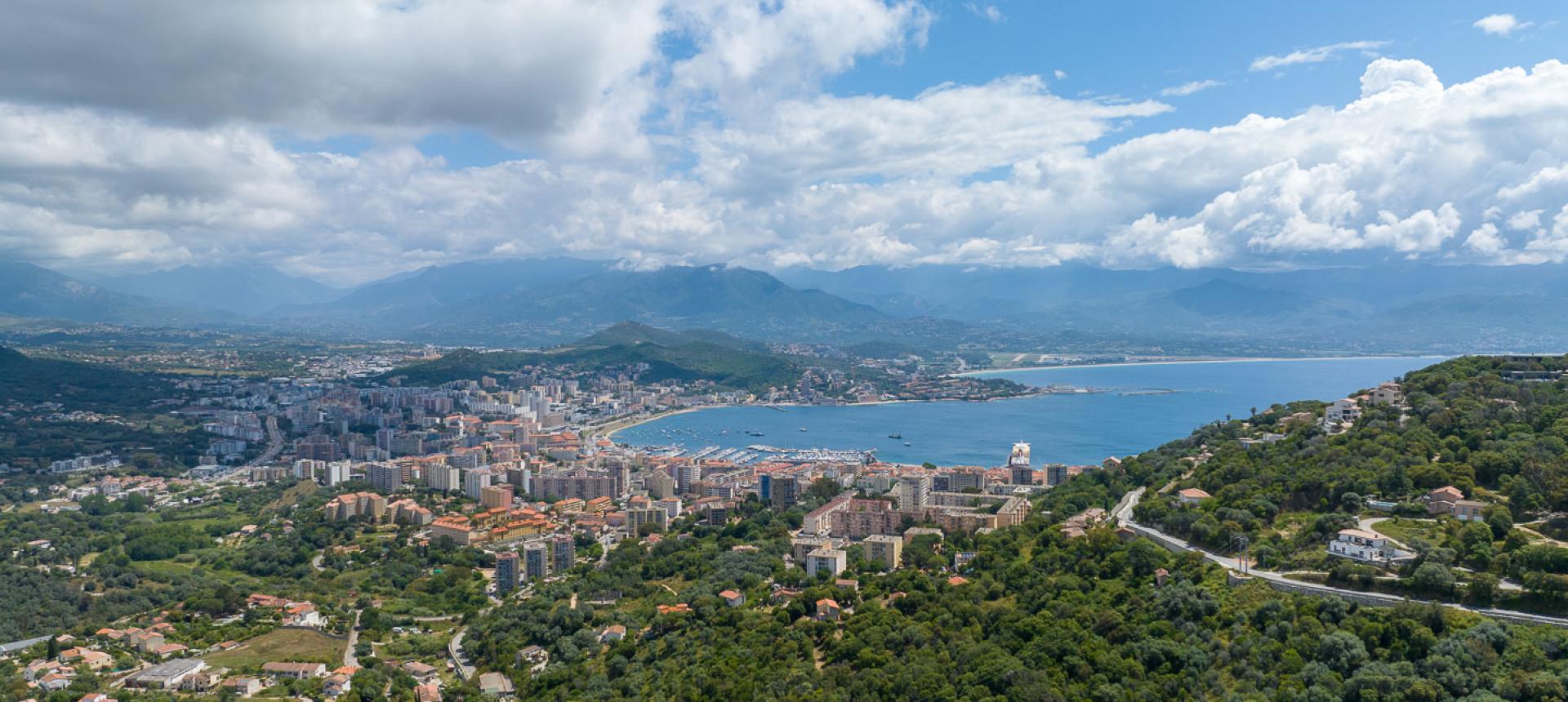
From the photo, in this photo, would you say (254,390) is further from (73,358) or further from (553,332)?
(553,332)

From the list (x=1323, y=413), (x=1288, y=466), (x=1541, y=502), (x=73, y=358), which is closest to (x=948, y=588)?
(x=1288, y=466)


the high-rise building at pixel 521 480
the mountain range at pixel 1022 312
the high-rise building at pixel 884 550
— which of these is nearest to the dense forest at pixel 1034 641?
the high-rise building at pixel 884 550

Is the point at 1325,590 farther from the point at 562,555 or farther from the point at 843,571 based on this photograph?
the point at 562,555

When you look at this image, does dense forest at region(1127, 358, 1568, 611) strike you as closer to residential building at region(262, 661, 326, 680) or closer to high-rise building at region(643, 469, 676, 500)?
residential building at region(262, 661, 326, 680)

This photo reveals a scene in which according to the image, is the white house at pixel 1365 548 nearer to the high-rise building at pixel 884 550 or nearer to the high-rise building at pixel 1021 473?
the high-rise building at pixel 884 550

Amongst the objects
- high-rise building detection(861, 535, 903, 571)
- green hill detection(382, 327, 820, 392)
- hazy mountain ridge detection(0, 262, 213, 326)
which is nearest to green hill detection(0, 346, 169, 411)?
green hill detection(382, 327, 820, 392)

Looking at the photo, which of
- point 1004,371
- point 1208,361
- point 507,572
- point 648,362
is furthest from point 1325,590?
point 1208,361

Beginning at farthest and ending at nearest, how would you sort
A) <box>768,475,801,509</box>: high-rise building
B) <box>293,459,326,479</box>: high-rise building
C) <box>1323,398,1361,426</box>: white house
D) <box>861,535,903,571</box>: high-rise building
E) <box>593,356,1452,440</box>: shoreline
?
<box>593,356,1452,440</box>: shoreline → <box>293,459,326,479</box>: high-rise building → <box>768,475,801,509</box>: high-rise building → <box>861,535,903,571</box>: high-rise building → <box>1323,398,1361,426</box>: white house
